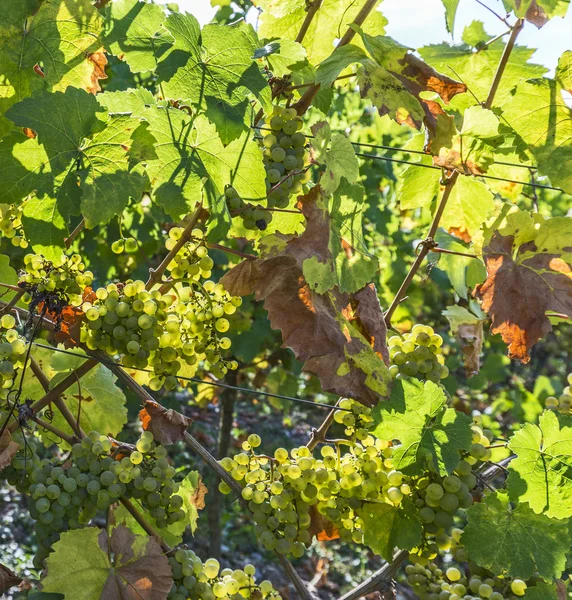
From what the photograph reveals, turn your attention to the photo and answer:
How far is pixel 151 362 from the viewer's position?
1.23 meters

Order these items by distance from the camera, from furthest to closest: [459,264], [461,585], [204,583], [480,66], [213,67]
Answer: [459,264] < [480,66] < [461,585] < [204,583] < [213,67]

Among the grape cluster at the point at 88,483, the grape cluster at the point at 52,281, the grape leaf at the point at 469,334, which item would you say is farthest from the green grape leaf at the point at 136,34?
the grape leaf at the point at 469,334

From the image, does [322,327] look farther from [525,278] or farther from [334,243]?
[525,278]

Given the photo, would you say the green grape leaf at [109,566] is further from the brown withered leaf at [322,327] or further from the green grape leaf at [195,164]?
the green grape leaf at [195,164]

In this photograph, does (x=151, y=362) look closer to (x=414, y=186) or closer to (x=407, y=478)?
(x=407, y=478)

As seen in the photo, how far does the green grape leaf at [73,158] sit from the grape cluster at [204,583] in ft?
1.95

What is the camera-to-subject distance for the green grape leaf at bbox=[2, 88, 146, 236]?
1.07 meters

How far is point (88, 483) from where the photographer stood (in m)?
1.16

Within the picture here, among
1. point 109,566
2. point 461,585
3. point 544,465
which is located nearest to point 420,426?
point 544,465

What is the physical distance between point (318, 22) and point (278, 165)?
42 centimetres

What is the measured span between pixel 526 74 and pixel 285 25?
546mm

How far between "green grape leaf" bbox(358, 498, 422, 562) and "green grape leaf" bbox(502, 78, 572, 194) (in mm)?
702

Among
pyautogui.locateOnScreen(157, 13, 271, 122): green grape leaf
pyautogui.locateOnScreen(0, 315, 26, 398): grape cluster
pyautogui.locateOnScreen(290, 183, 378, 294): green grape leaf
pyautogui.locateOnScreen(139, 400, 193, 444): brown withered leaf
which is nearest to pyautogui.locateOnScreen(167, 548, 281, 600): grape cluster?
pyautogui.locateOnScreen(139, 400, 193, 444): brown withered leaf

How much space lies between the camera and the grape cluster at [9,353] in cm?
116
